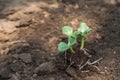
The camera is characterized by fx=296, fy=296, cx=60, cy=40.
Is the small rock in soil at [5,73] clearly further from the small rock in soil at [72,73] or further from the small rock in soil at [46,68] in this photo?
the small rock in soil at [72,73]

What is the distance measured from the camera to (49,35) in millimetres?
2043

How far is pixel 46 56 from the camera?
189 cm

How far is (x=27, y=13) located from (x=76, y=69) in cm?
66

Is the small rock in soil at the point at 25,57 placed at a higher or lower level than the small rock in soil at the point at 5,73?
higher

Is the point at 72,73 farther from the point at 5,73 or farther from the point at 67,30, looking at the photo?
the point at 5,73

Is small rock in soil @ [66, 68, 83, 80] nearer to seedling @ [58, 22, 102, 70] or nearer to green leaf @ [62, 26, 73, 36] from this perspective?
seedling @ [58, 22, 102, 70]

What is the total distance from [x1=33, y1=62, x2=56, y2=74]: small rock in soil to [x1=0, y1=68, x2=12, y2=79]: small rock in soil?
6.0 inches

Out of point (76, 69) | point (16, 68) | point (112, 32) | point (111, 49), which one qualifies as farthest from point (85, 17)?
point (16, 68)

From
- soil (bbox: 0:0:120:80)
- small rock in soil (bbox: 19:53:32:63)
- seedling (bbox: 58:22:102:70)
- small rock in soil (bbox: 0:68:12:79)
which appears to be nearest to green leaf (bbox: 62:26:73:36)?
seedling (bbox: 58:22:102:70)

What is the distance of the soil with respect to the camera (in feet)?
5.89

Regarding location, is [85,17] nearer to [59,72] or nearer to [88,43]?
[88,43]

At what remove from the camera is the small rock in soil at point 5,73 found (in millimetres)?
1759

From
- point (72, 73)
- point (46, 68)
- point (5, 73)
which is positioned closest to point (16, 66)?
point (5, 73)

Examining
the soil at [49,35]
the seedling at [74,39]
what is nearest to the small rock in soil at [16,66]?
the soil at [49,35]
